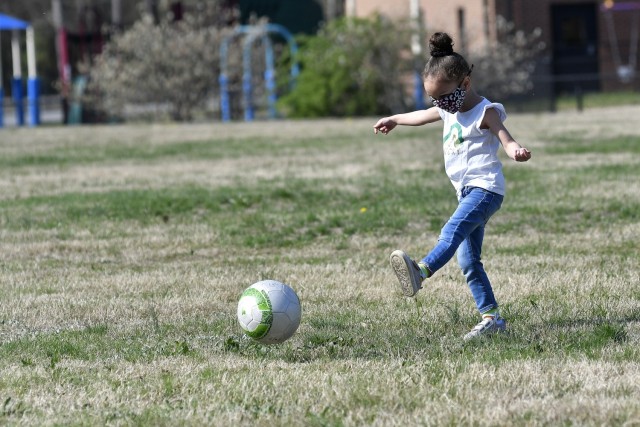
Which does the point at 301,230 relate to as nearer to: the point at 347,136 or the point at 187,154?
the point at 187,154

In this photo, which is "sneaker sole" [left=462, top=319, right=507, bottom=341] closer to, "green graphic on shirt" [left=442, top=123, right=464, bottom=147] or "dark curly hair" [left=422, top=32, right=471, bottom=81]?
"green graphic on shirt" [left=442, top=123, right=464, bottom=147]

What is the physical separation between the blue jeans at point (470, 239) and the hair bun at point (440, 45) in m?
0.76

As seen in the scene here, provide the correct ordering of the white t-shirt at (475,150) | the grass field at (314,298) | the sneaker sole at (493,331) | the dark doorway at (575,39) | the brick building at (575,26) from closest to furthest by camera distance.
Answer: the grass field at (314,298) < the sneaker sole at (493,331) < the white t-shirt at (475,150) < the brick building at (575,26) < the dark doorway at (575,39)

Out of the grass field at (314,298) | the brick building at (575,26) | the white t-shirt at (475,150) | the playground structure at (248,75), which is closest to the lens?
the grass field at (314,298)

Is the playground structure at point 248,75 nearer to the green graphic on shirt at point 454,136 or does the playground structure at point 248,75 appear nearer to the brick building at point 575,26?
the brick building at point 575,26

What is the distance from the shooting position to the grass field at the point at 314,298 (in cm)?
505

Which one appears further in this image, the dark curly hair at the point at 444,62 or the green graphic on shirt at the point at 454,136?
the green graphic on shirt at the point at 454,136

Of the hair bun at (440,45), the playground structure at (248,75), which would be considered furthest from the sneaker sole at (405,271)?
the playground structure at (248,75)

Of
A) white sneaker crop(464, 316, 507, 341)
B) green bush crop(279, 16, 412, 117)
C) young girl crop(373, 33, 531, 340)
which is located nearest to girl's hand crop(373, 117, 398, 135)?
young girl crop(373, 33, 531, 340)

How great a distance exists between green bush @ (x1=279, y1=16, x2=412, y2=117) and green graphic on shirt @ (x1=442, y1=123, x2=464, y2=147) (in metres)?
25.5

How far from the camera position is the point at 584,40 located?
1496 inches

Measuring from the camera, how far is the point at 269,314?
608 cm

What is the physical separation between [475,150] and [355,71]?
2619 centimetres

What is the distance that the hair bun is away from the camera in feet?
21.0
